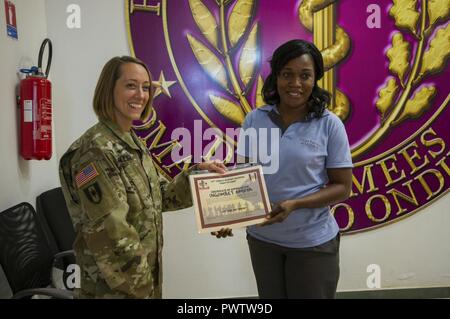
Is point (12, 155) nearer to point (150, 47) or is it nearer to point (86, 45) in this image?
point (86, 45)

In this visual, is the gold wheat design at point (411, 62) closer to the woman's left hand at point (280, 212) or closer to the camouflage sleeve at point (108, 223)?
the woman's left hand at point (280, 212)

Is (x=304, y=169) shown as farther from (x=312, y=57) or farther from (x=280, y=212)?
(x=312, y=57)

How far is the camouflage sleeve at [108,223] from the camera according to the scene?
124cm

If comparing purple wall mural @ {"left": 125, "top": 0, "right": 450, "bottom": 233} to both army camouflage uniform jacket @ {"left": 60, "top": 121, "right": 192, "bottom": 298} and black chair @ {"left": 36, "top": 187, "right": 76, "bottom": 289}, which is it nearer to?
black chair @ {"left": 36, "top": 187, "right": 76, "bottom": 289}

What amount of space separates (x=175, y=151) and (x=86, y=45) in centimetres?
92

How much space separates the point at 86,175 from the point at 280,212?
0.70 m

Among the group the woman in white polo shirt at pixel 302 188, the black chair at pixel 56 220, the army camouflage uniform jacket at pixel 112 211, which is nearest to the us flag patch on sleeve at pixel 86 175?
the army camouflage uniform jacket at pixel 112 211

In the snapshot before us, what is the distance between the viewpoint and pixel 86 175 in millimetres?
1247

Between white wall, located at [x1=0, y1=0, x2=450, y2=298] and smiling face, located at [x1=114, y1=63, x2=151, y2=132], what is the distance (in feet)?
4.32

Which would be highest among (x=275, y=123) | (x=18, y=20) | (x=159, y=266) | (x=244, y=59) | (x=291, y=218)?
(x=18, y=20)

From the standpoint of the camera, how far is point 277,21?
279 cm

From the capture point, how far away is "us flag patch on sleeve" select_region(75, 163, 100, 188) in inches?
49.0

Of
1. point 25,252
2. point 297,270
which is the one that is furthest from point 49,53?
point 297,270

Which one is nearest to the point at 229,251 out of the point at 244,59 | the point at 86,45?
the point at 244,59
